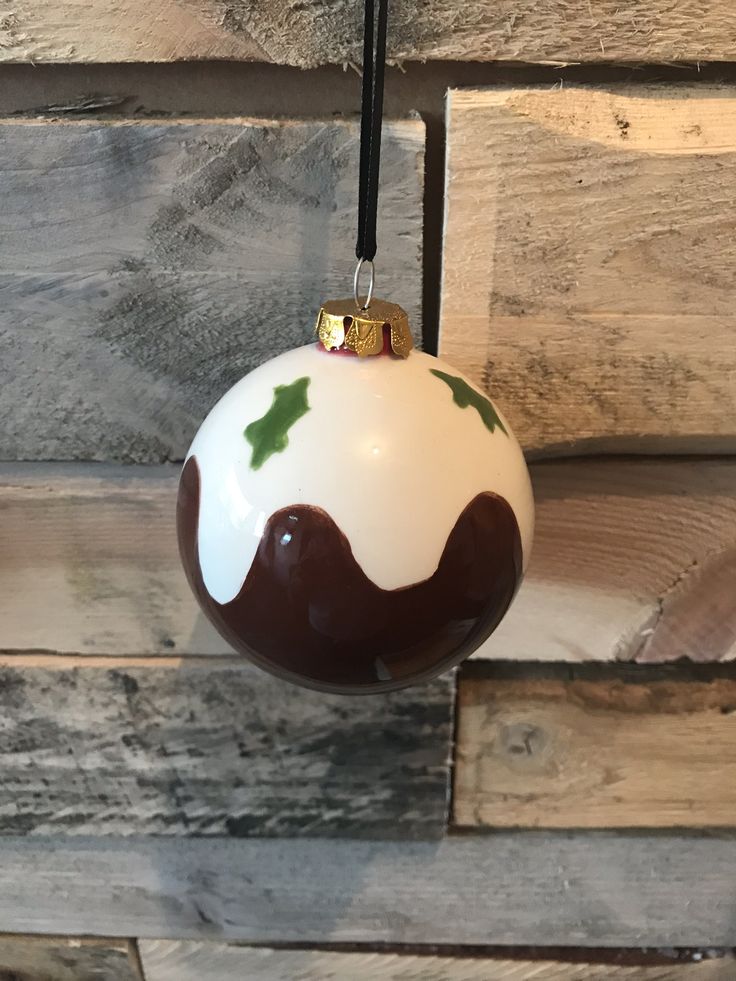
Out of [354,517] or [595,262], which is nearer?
[354,517]

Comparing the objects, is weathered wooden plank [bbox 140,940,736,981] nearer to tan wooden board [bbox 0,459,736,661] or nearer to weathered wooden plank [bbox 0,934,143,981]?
weathered wooden plank [bbox 0,934,143,981]

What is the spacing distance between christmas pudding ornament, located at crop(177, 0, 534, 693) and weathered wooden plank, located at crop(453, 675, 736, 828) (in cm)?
24

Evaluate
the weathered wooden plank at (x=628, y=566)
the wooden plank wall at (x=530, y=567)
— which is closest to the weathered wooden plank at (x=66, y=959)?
the wooden plank wall at (x=530, y=567)

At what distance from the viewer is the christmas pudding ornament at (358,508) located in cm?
35

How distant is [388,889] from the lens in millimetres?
677

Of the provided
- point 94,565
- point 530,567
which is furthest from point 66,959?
point 530,567

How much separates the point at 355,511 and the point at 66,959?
0.61 m

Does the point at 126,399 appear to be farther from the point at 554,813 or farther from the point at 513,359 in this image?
the point at 554,813

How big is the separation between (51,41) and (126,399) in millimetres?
197

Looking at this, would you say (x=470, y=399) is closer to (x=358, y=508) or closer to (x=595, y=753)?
(x=358, y=508)

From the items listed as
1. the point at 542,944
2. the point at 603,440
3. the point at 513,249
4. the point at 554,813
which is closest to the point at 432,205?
the point at 513,249

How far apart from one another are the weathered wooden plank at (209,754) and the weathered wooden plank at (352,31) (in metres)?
0.39

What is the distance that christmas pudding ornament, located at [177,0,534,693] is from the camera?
0.35 metres

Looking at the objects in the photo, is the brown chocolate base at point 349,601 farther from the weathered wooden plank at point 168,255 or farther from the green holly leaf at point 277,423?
the weathered wooden plank at point 168,255
